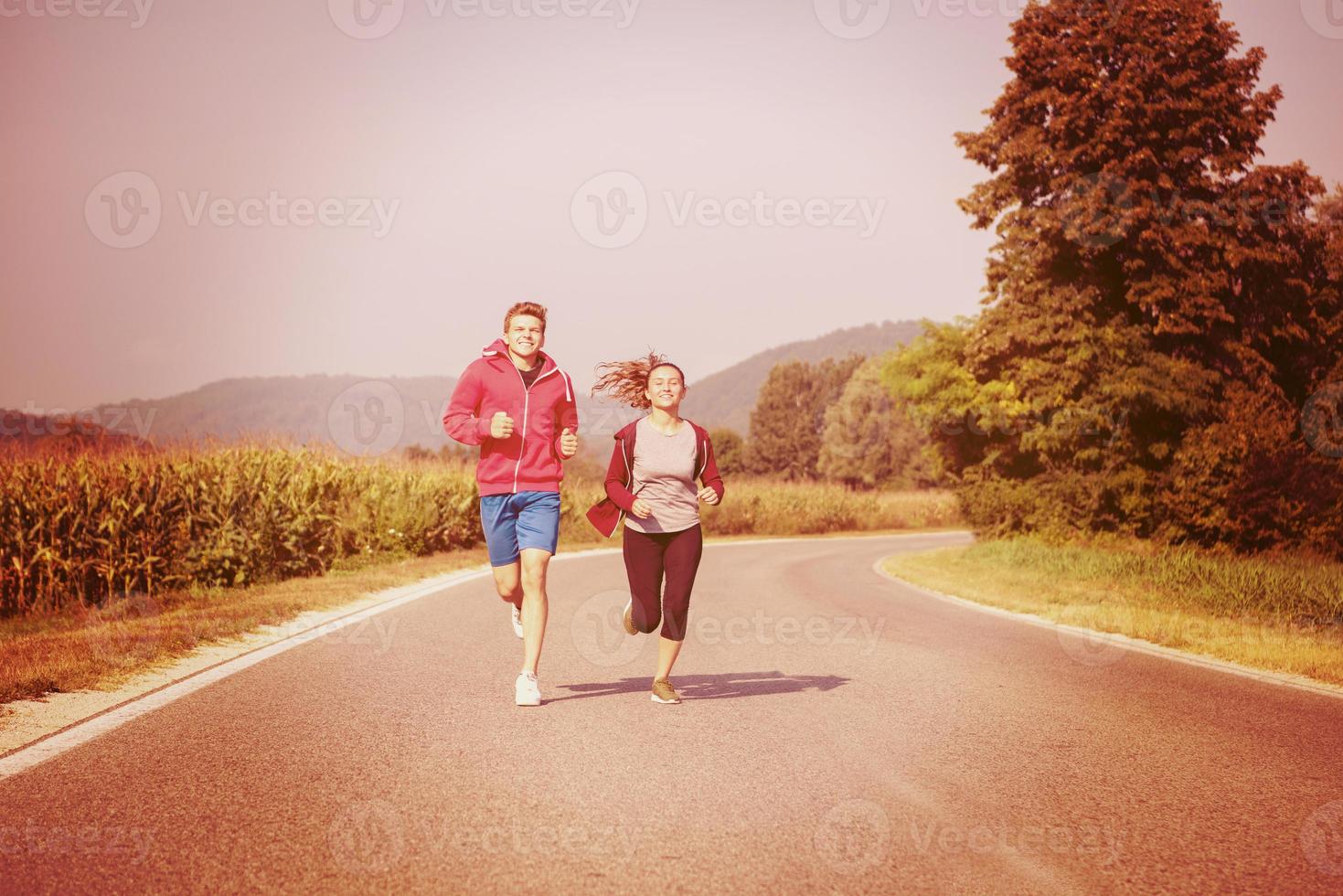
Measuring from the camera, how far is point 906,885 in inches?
138

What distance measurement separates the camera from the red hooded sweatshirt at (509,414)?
6207 millimetres

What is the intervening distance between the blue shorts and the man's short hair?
105 centimetres

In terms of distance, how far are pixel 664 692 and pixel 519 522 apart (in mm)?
1456

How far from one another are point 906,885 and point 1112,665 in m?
5.83

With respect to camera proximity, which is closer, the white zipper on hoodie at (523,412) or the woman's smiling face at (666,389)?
the white zipper on hoodie at (523,412)

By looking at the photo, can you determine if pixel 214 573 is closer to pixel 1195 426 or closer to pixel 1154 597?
pixel 1154 597

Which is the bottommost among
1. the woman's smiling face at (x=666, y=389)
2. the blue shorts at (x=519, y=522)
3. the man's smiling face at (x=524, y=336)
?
the blue shorts at (x=519, y=522)

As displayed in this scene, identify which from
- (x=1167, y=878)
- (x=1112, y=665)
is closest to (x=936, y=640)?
(x=1112, y=665)
